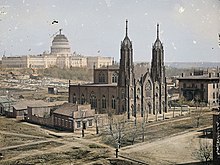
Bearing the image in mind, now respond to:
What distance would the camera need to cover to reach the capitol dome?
109125mm

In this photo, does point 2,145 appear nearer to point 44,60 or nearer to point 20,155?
point 20,155

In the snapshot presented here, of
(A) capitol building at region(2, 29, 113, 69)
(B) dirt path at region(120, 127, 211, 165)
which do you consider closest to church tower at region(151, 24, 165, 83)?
(B) dirt path at region(120, 127, 211, 165)

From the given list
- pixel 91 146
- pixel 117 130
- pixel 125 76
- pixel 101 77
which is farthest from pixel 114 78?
pixel 91 146

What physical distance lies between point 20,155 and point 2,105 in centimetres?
2136

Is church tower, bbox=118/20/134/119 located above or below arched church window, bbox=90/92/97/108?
above

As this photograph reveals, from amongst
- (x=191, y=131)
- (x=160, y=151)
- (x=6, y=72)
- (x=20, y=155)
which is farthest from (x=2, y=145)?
(x=6, y=72)

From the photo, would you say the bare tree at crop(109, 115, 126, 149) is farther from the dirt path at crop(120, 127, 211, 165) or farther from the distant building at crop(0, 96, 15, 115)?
the distant building at crop(0, 96, 15, 115)

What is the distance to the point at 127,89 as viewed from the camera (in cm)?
3994

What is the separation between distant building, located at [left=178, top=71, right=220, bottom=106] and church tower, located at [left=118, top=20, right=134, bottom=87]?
1541cm

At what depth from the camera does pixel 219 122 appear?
1839 cm

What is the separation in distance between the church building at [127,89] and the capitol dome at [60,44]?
64450 millimetres

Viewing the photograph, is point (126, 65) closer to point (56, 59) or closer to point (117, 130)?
point (117, 130)

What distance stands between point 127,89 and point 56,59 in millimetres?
75319

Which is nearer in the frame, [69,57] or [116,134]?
[116,134]
